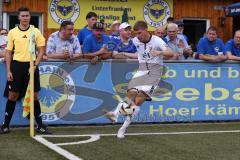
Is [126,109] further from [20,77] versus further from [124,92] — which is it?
[20,77]

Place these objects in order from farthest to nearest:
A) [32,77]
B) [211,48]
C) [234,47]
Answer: [234,47]
[211,48]
[32,77]

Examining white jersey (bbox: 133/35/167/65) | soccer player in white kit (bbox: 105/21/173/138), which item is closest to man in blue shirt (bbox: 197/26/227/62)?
soccer player in white kit (bbox: 105/21/173/138)

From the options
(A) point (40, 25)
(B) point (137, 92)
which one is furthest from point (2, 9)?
(B) point (137, 92)

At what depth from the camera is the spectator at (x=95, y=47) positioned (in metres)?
10.2

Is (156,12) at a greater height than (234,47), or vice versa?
(156,12)

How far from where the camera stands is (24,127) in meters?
9.94

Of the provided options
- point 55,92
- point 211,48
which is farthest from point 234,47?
point 55,92

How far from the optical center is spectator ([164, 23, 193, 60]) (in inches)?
436

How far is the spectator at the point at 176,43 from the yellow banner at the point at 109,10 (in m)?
6.59

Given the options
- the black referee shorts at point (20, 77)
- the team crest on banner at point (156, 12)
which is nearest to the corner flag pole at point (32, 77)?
the black referee shorts at point (20, 77)

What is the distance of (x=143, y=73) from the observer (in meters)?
9.41

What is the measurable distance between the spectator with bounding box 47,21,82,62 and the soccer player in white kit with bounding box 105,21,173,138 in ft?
4.33

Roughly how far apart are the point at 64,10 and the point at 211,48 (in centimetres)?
757

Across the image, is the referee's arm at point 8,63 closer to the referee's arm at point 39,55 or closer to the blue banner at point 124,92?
the referee's arm at point 39,55
